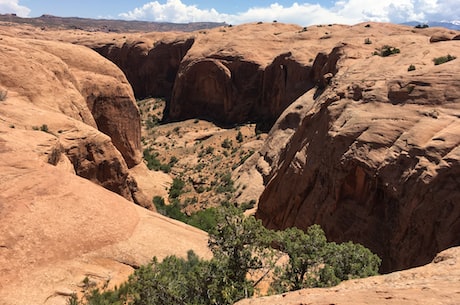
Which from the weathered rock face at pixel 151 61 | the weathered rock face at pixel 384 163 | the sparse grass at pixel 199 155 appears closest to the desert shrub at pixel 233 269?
the weathered rock face at pixel 384 163

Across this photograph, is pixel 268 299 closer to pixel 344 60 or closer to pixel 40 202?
pixel 40 202

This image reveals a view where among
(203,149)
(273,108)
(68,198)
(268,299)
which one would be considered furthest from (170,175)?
(268,299)

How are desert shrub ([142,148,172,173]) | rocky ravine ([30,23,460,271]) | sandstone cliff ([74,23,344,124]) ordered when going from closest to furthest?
rocky ravine ([30,23,460,271])
desert shrub ([142,148,172,173])
sandstone cliff ([74,23,344,124])

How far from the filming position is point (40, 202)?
42.0 ft

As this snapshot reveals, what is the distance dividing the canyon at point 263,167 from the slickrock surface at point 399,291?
228 millimetres

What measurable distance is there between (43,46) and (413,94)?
94.4 ft

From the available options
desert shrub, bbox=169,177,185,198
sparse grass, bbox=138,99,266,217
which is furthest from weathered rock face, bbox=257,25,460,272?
desert shrub, bbox=169,177,185,198

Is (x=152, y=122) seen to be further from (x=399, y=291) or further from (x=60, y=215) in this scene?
(x=399, y=291)

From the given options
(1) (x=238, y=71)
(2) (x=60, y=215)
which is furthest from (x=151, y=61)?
(2) (x=60, y=215)

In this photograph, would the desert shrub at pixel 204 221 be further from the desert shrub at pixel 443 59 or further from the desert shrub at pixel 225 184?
the desert shrub at pixel 443 59

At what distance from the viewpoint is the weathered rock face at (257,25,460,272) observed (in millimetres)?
15227

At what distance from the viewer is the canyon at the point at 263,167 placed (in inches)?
485

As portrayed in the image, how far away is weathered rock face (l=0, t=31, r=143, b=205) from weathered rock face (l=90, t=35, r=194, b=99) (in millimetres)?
35531

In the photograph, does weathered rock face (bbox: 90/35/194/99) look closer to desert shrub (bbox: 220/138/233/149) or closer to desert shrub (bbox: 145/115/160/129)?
desert shrub (bbox: 145/115/160/129)
